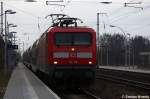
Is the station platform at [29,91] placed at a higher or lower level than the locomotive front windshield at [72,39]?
lower

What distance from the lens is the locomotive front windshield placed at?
2545 cm

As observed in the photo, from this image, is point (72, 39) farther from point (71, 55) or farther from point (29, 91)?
point (29, 91)

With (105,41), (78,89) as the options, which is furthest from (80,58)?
(105,41)

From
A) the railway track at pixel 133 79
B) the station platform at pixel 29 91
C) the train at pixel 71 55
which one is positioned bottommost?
the railway track at pixel 133 79

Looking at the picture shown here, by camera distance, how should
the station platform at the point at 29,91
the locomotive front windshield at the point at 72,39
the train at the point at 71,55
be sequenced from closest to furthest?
the station platform at the point at 29,91
the train at the point at 71,55
the locomotive front windshield at the point at 72,39

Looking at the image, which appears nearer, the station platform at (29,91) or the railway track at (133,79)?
the station platform at (29,91)

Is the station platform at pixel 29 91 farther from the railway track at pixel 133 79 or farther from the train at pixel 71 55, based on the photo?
the railway track at pixel 133 79

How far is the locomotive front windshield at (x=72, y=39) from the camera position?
25.5 m

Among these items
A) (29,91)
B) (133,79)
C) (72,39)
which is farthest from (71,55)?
(133,79)

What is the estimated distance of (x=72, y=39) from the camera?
1009 inches

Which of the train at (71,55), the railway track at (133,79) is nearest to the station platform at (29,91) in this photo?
the train at (71,55)

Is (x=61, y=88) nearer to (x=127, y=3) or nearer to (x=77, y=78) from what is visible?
(x=77, y=78)

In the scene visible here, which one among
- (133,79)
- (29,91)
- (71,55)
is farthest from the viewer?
(133,79)

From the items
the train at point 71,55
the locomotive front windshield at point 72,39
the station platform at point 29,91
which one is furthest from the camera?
the locomotive front windshield at point 72,39
